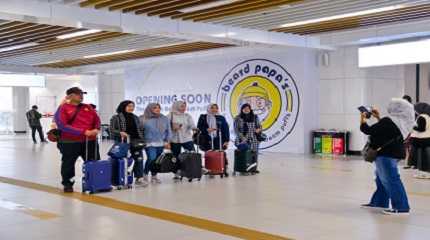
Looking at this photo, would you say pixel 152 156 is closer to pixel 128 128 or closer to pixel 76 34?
pixel 128 128

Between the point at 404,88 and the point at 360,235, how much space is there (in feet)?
37.1

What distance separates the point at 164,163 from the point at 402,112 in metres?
3.85

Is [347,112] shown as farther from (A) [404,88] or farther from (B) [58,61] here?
(B) [58,61]

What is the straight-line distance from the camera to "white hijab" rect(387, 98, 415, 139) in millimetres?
5770

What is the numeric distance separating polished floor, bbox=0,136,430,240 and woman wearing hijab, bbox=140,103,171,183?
0.47 meters

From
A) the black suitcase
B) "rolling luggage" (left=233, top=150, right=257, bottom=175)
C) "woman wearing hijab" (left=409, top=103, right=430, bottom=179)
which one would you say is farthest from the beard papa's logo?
the black suitcase

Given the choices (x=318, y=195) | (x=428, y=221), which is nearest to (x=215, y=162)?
(x=318, y=195)

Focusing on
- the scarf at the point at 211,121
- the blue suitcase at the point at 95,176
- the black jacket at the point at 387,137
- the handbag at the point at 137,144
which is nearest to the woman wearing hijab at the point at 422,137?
the black jacket at the point at 387,137

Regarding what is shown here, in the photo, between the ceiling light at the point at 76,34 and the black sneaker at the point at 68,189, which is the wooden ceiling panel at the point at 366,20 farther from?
the black sneaker at the point at 68,189

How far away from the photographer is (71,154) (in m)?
7.41

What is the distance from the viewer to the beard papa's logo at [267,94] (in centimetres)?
1486

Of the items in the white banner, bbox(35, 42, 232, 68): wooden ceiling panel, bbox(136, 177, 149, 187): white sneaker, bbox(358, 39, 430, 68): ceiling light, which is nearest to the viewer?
bbox(136, 177, 149, 187): white sneaker

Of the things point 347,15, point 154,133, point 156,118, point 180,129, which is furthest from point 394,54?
point 154,133

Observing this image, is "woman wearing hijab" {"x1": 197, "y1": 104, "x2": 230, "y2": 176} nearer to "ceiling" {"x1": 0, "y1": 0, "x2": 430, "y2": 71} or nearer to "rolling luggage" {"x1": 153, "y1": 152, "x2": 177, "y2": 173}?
"rolling luggage" {"x1": 153, "y1": 152, "x2": 177, "y2": 173}
